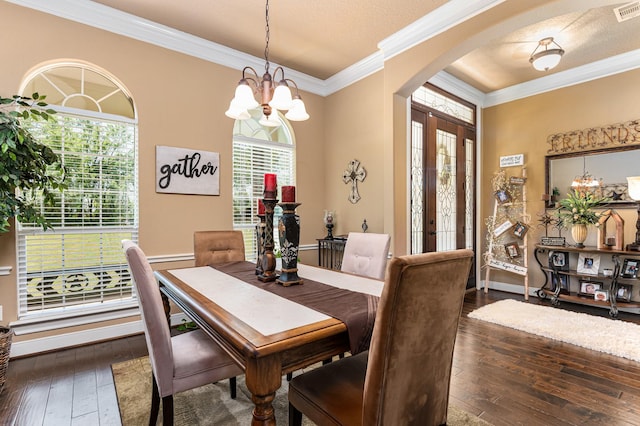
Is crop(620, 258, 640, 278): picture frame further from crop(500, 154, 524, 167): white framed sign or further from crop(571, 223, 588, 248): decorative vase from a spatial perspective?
crop(500, 154, 524, 167): white framed sign

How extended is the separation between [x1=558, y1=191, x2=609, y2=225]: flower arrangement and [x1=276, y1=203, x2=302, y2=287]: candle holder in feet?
12.6

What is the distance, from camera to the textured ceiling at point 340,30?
9.07 ft

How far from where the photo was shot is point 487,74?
167 inches

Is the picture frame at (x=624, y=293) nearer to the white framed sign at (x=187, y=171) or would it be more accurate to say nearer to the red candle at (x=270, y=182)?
the red candle at (x=270, y=182)

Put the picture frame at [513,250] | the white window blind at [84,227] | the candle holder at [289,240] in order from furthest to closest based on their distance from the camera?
the picture frame at [513,250] < the white window blind at [84,227] < the candle holder at [289,240]

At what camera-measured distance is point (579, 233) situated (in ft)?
12.5

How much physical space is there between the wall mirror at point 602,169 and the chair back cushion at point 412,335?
162 inches

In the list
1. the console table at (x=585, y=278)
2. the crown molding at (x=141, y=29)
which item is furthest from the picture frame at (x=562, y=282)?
the crown molding at (x=141, y=29)

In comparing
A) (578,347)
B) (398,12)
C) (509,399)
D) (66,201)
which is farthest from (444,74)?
(66,201)

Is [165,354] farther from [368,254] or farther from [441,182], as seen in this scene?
[441,182]

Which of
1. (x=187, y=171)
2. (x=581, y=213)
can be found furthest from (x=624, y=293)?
(x=187, y=171)

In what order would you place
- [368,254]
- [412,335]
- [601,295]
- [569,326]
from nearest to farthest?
1. [412,335]
2. [368,254]
3. [569,326]
4. [601,295]

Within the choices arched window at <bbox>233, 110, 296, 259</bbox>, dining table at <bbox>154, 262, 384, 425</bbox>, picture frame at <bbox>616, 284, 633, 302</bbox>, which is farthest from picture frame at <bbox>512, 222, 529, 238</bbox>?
dining table at <bbox>154, 262, 384, 425</bbox>

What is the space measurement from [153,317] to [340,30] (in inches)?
120
